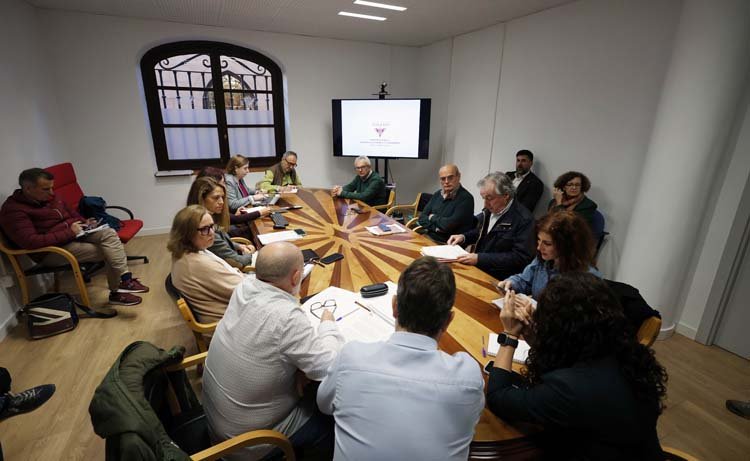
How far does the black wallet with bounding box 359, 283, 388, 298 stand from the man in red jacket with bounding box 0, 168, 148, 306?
8.44ft

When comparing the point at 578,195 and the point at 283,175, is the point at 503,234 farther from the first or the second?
the point at 283,175

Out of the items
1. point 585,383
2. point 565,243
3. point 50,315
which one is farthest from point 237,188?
point 585,383

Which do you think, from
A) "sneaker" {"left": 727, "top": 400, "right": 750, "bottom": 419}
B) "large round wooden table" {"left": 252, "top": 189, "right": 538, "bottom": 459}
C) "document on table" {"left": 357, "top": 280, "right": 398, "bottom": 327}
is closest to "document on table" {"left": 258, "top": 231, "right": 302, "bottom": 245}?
"large round wooden table" {"left": 252, "top": 189, "right": 538, "bottom": 459}

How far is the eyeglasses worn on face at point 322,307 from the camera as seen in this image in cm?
161

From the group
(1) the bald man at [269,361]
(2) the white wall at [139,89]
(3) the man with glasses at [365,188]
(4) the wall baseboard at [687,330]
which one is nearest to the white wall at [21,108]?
(2) the white wall at [139,89]

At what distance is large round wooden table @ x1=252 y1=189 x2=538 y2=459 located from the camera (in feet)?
3.42

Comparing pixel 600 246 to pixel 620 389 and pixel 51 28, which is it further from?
pixel 51 28

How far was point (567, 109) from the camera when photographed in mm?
3816

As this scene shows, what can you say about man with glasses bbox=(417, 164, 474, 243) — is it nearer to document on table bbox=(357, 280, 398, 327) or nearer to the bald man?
document on table bbox=(357, 280, 398, 327)

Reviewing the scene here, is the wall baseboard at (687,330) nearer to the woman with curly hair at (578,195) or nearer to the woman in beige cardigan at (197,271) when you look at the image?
the woman with curly hair at (578,195)

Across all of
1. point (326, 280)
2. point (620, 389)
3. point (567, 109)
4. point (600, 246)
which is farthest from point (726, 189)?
point (326, 280)

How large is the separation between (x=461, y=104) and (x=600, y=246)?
2.97 m

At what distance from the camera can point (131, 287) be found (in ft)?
11.0

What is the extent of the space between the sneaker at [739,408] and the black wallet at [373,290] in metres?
2.31
